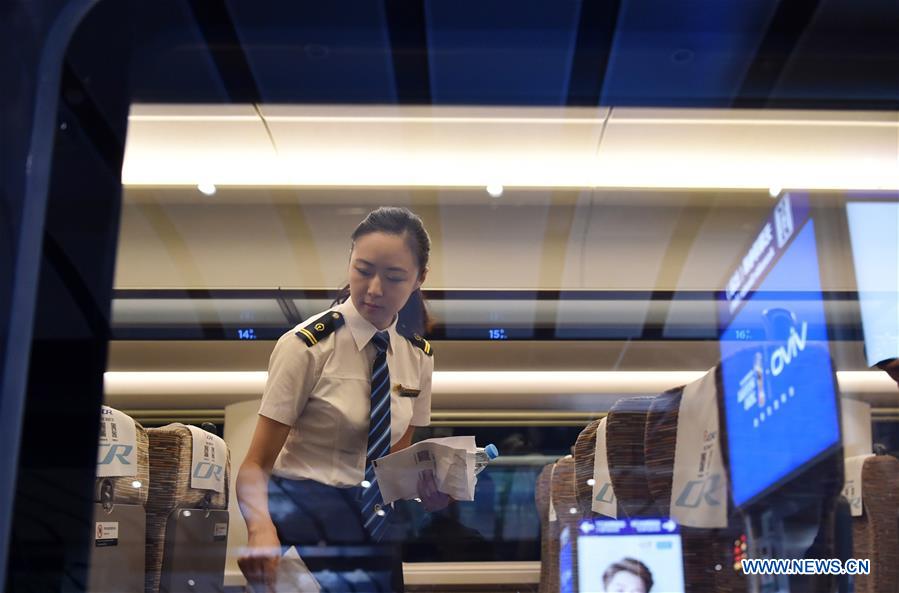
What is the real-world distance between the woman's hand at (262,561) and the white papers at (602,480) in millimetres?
821

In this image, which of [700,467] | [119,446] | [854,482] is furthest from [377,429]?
[854,482]

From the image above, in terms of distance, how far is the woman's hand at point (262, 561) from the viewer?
145 cm

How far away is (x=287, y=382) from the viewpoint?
1915mm

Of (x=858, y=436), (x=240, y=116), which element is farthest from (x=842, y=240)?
(x=240, y=116)

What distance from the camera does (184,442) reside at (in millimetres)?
2436

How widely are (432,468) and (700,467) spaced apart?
1.88 feet

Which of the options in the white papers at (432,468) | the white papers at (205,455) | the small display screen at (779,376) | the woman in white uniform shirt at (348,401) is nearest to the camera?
the small display screen at (779,376)

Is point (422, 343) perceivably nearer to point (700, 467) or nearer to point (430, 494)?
point (430, 494)

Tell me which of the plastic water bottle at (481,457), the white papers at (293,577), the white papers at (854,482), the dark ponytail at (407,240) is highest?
the dark ponytail at (407,240)

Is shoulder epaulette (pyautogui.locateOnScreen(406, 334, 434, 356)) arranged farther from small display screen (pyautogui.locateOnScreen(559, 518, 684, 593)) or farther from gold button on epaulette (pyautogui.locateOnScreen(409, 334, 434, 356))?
small display screen (pyautogui.locateOnScreen(559, 518, 684, 593))

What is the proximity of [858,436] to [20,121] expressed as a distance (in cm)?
154

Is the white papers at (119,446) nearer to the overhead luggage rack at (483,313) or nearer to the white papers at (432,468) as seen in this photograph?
the overhead luggage rack at (483,313)

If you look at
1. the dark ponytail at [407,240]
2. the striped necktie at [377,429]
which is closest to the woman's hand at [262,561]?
the striped necktie at [377,429]

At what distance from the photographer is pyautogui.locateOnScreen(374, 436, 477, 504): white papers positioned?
1808 millimetres
